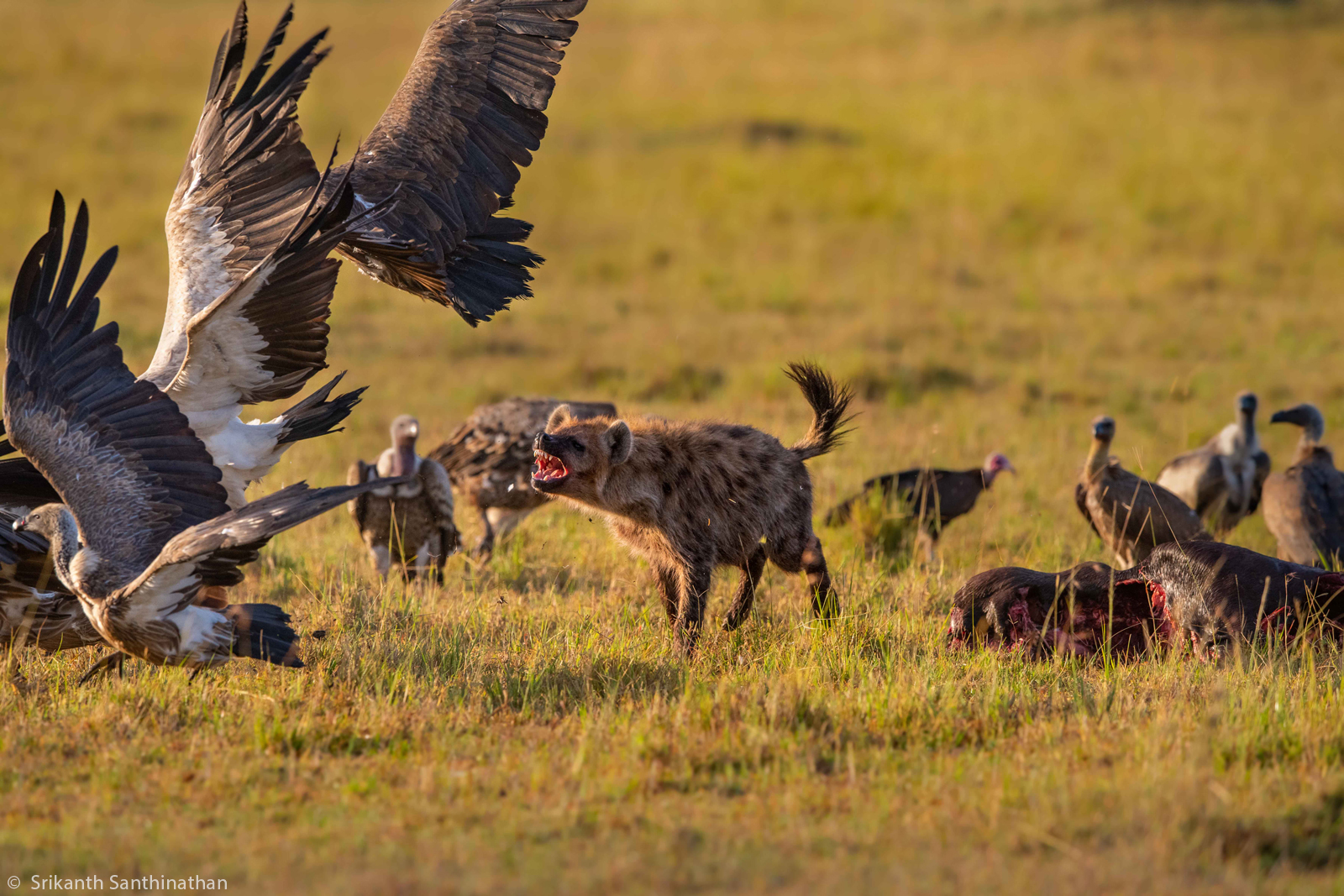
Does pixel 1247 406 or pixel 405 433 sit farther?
pixel 1247 406

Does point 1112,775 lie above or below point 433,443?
below

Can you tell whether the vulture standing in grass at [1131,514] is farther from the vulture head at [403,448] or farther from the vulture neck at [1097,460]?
the vulture head at [403,448]

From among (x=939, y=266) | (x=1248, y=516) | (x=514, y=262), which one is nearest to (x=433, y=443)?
(x=514, y=262)

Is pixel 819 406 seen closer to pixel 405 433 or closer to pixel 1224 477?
pixel 405 433

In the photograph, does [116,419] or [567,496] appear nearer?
[116,419]

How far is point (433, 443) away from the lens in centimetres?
964

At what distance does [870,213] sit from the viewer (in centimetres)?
2059

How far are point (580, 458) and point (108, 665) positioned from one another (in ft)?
6.24

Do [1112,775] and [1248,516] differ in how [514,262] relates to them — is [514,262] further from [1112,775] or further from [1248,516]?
[1248,516]

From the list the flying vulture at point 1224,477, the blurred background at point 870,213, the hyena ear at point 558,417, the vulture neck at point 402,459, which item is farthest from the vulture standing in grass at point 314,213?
the flying vulture at point 1224,477

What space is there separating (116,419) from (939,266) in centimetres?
1435

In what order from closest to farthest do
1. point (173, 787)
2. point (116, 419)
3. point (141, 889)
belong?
point (141, 889), point (173, 787), point (116, 419)

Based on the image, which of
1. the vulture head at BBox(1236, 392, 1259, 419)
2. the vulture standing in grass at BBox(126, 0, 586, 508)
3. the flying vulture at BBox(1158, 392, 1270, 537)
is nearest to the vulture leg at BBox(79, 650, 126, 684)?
the vulture standing in grass at BBox(126, 0, 586, 508)

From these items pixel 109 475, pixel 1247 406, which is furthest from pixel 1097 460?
pixel 109 475
